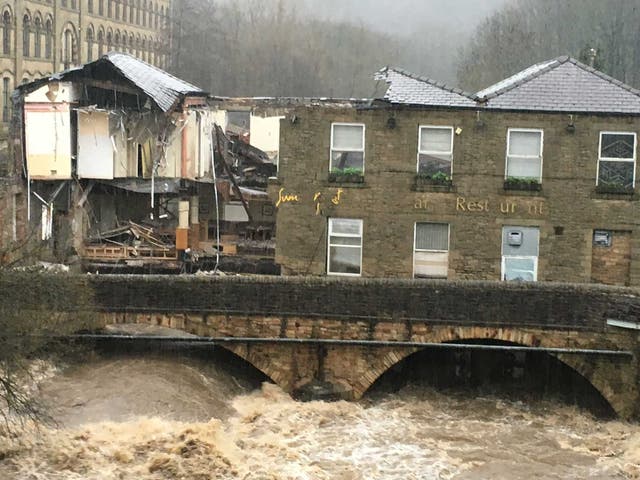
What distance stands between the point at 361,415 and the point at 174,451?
5.01m

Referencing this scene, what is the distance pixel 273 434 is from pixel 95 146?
1668 cm

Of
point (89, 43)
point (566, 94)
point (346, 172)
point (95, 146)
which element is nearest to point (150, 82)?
point (95, 146)

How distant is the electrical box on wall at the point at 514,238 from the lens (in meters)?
25.0

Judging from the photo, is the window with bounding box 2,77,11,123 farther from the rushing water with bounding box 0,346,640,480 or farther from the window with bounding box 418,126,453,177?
the rushing water with bounding box 0,346,640,480

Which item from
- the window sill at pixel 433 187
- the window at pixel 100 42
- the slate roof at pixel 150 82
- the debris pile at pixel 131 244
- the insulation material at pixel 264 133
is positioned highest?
the window at pixel 100 42

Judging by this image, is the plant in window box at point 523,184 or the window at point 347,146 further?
the window at point 347,146

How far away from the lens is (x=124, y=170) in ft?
107

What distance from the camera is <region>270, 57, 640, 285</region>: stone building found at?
81.0 ft

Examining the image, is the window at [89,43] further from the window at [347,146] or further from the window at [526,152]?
the window at [526,152]

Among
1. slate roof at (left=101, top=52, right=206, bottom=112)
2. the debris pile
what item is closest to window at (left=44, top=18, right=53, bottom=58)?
slate roof at (left=101, top=52, right=206, bottom=112)

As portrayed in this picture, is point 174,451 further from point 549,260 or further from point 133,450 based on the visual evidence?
point 549,260

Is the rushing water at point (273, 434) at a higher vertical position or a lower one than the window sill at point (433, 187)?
lower

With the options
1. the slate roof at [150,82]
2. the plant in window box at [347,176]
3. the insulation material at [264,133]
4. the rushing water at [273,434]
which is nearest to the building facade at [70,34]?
the insulation material at [264,133]

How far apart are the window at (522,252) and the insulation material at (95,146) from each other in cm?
1484
